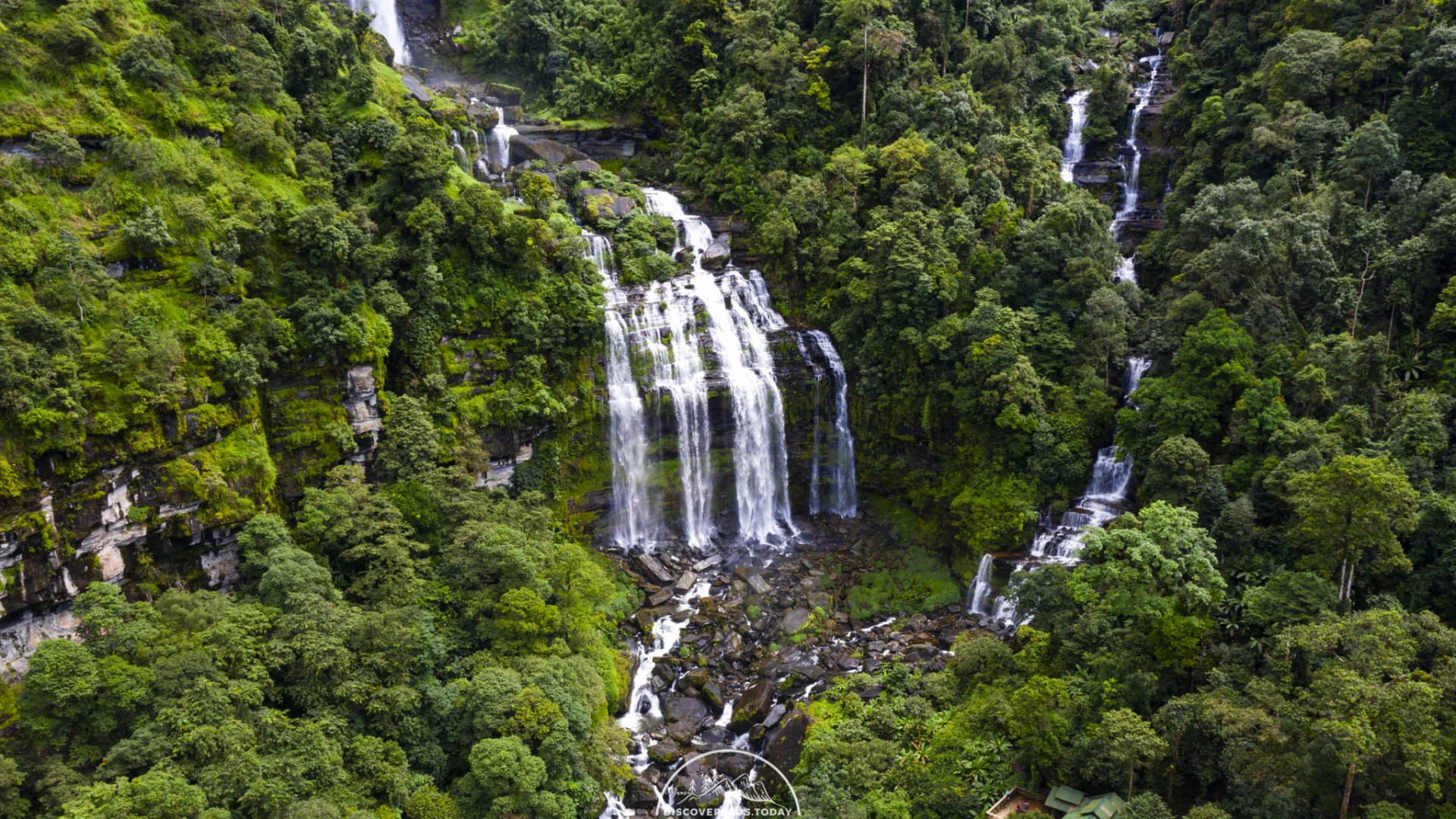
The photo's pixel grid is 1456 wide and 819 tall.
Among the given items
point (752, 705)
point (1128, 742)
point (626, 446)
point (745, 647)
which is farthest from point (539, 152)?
point (1128, 742)

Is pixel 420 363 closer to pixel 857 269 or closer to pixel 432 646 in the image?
pixel 432 646

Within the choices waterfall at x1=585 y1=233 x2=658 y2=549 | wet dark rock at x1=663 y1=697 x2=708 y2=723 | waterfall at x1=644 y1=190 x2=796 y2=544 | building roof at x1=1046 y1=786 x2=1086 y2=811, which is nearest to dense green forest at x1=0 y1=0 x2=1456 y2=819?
building roof at x1=1046 y1=786 x2=1086 y2=811

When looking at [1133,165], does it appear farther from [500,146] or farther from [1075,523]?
[500,146]

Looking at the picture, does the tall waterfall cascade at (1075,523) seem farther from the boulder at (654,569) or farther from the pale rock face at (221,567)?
the pale rock face at (221,567)

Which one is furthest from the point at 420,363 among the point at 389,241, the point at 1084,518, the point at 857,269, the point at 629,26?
the point at 629,26

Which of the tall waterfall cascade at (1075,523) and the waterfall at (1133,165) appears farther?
the waterfall at (1133,165)

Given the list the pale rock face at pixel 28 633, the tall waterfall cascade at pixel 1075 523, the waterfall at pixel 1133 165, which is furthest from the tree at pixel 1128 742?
the pale rock face at pixel 28 633
